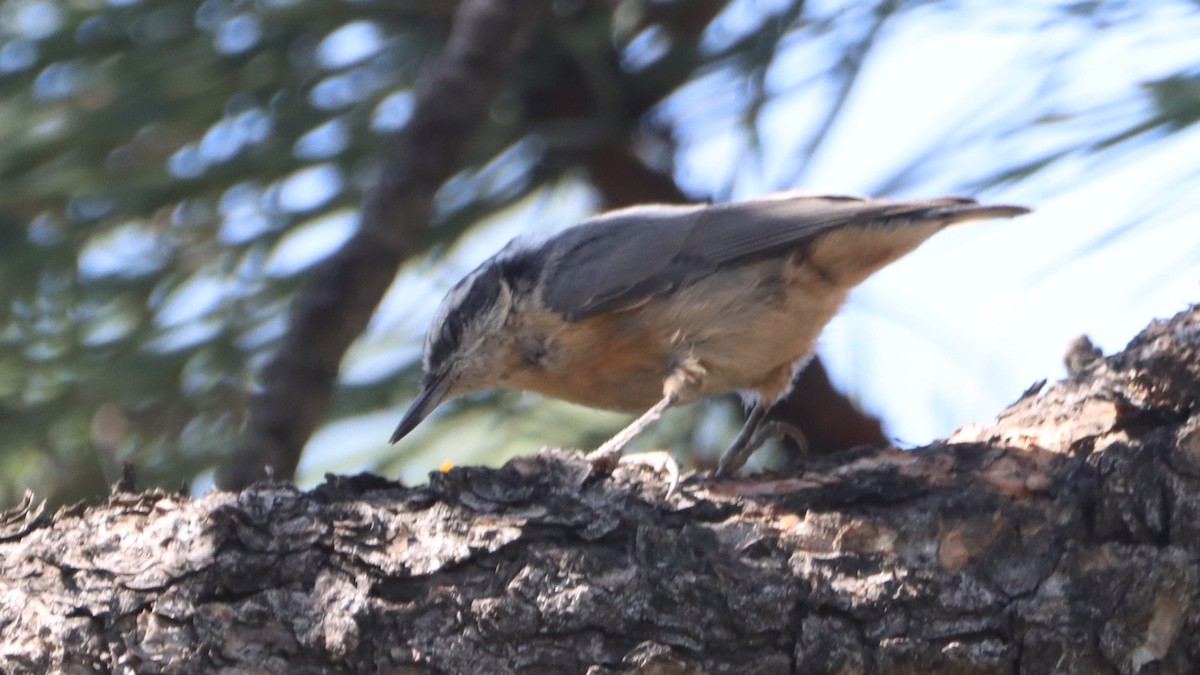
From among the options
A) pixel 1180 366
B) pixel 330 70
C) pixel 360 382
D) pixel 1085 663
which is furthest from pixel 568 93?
pixel 1085 663

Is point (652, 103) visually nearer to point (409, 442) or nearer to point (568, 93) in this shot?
point (568, 93)

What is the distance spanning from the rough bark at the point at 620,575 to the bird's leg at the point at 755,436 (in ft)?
2.58

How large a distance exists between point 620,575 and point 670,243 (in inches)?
54.2

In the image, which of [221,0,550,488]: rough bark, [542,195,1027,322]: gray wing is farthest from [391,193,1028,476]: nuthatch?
[221,0,550,488]: rough bark

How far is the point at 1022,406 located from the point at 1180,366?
0.90 feet

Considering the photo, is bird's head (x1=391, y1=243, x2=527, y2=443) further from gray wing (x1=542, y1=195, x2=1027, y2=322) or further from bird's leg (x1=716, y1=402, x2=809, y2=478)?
bird's leg (x1=716, y1=402, x2=809, y2=478)

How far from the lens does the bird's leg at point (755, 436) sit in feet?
9.56

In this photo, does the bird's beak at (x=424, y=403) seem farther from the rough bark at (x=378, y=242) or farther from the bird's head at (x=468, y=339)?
the rough bark at (x=378, y=242)

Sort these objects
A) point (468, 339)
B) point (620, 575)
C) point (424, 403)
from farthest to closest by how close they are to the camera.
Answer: point (468, 339) → point (424, 403) → point (620, 575)

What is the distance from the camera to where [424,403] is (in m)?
2.99

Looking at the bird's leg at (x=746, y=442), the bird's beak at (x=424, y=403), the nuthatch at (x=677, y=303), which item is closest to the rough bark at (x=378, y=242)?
the bird's beak at (x=424, y=403)

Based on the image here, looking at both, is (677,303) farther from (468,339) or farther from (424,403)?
(424,403)

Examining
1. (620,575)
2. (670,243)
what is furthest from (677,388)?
(620,575)

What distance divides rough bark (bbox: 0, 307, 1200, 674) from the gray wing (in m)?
1.11
